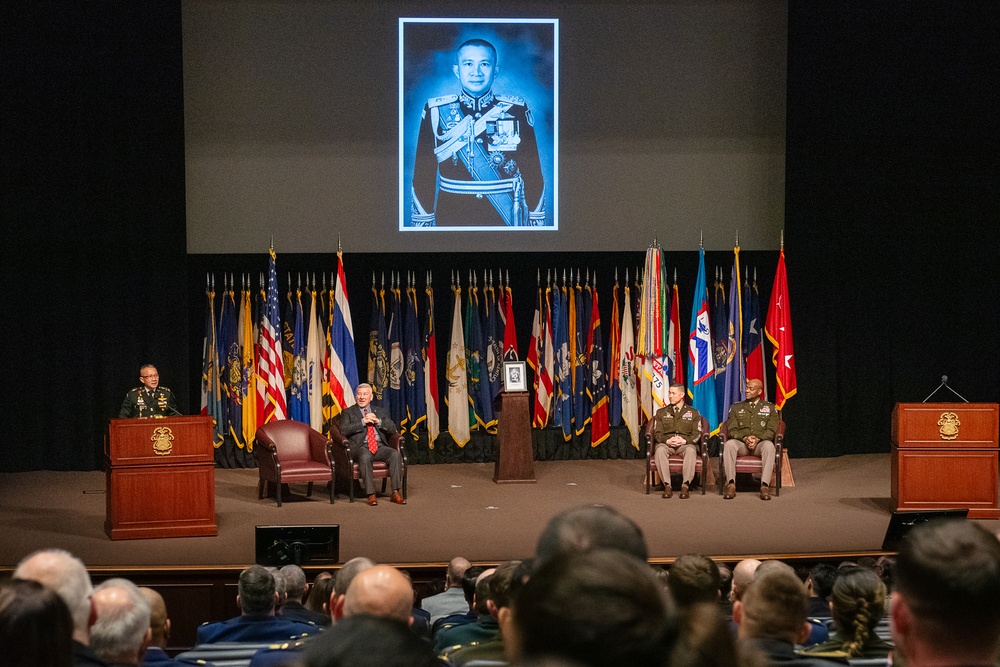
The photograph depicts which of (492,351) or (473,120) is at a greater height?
(473,120)

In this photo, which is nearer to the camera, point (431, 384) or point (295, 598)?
Answer: point (295, 598)

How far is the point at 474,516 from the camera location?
8.61 metres

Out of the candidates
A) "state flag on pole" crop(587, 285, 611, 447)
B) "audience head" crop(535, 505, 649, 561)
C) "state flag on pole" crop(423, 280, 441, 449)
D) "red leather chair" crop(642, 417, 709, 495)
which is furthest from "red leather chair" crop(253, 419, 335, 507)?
"audience head" crop(535, 505, 649, 561)

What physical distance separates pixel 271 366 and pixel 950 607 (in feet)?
28.7

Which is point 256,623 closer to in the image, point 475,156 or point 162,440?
point 162,440

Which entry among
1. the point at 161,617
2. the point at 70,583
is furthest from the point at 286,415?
the point at 70,583

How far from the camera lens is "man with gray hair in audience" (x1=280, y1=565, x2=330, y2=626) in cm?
467

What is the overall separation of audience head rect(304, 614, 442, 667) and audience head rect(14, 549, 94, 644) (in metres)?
→ 1.33

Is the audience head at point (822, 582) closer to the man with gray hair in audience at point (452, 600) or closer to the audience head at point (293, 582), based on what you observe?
the man with gray hair in audience at point (452, 600)

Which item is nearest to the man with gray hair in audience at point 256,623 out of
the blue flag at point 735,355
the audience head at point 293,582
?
the audience head at point 293,582

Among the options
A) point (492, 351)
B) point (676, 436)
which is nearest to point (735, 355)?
point (676, 436)

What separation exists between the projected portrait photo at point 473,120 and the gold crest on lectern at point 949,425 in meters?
3.98

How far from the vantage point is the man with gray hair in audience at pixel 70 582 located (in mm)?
2590

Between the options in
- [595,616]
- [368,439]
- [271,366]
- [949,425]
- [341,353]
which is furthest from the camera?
[341,353]
